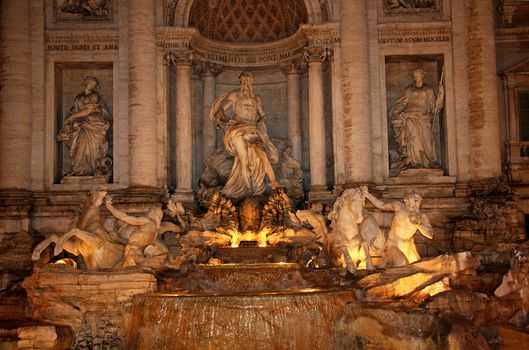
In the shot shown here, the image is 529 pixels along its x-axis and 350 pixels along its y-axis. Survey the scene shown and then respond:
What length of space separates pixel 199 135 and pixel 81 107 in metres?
3.87

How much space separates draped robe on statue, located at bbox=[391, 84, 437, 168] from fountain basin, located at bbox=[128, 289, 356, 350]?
910cm

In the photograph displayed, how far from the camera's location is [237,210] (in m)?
21.0

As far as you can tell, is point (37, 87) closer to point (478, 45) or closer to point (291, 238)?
point (291, 238)

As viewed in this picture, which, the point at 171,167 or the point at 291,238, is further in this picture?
the point at 171,167

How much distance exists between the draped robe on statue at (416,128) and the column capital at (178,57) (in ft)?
21.2

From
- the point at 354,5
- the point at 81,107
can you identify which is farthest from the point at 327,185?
the point at 81,107

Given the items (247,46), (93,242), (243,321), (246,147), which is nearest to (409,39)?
(247,46)

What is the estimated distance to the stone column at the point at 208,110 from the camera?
80.8ft

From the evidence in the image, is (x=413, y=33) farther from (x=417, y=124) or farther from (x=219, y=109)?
(x=219, y=109)

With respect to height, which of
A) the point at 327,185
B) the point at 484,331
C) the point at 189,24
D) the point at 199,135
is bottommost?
the point at 484,331

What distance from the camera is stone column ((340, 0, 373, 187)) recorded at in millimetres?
22188

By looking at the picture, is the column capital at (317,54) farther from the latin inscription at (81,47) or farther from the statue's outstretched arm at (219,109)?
the latin inscription at (81,47)

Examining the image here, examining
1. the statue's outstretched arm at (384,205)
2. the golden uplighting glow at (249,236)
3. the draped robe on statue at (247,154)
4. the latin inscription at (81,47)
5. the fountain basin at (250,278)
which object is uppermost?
the latin inscription at (81,47)

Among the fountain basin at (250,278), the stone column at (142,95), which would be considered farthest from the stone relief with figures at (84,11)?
the fountain basin at (250,278)
